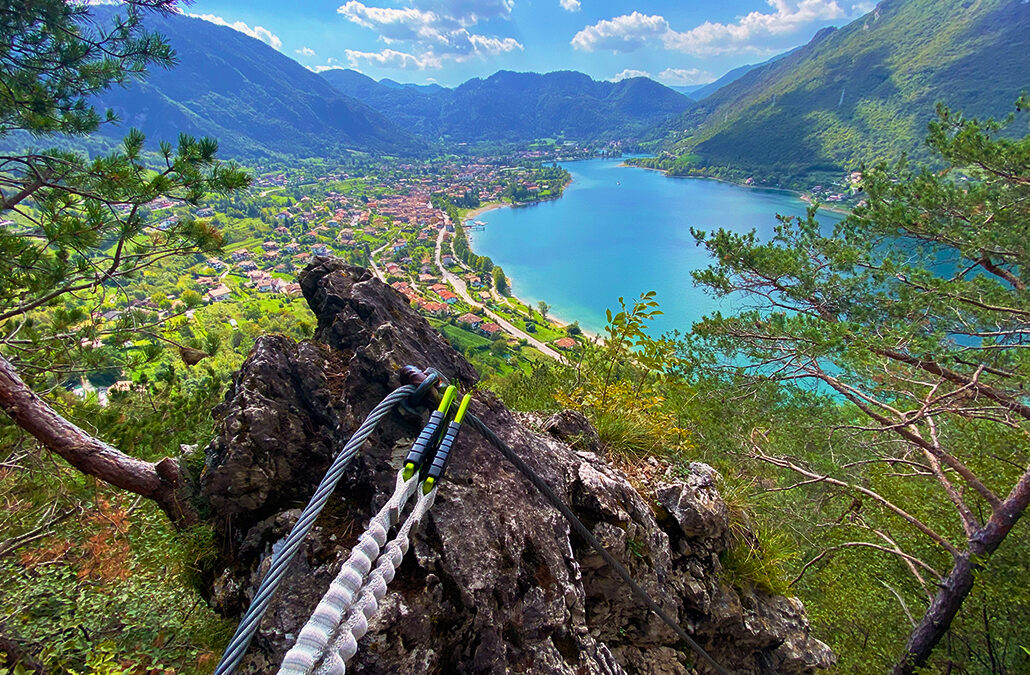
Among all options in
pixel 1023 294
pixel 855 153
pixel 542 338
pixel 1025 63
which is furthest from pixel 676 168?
pixel 1023 294

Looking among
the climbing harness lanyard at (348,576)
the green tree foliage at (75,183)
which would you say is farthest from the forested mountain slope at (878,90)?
the climbing harness lanyard at (348,576)

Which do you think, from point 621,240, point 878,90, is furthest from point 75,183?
Answer: point 878,90

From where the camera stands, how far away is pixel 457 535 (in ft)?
5.95

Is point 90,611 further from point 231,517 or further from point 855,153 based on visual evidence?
point 855,153

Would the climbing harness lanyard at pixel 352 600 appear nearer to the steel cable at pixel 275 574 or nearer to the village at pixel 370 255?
the steel cable at pixel 275 574

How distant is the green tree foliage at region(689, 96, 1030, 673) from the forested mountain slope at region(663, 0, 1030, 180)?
212ft

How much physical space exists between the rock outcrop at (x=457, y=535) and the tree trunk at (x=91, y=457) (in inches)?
25.1

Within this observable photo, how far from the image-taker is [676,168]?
108 metres

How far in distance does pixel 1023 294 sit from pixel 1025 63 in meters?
100

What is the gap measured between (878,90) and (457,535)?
409 feet

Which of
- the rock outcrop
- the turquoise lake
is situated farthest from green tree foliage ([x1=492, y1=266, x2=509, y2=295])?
the rock outcrop

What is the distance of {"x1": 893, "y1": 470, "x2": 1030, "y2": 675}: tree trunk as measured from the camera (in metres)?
4.34

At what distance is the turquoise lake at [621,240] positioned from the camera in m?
42.9

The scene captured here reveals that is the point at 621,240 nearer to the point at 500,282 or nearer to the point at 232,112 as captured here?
the point at 500,282
